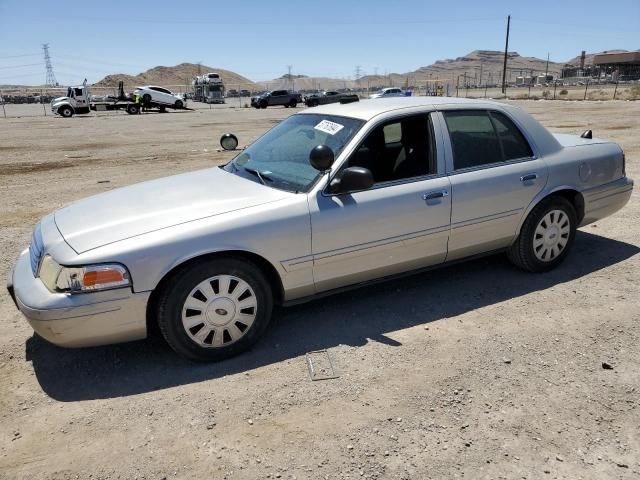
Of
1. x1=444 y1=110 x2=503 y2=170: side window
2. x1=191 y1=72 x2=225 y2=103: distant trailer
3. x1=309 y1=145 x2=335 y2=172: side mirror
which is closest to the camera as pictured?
x1=309 y1=145 x2=335 y2=172: side mirror

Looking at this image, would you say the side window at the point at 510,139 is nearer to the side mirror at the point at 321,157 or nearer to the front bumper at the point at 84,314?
the side mirror at the point at 321,157

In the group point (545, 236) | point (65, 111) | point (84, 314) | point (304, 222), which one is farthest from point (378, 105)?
point (65, 111)

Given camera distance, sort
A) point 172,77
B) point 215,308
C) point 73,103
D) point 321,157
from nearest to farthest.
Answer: point 215,308 < point 321,157 < point 73,103 < point 172,77

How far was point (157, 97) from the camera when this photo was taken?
39312 millimetres

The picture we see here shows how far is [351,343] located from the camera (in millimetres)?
3541

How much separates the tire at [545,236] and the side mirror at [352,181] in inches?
70.0

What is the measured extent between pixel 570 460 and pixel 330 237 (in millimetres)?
1883

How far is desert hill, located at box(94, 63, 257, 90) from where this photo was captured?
139250mm

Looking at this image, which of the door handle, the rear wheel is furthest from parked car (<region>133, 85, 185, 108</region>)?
the door handle

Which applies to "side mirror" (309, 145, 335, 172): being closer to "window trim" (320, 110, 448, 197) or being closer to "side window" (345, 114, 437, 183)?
"window trim" (320, 110, 448, 197)

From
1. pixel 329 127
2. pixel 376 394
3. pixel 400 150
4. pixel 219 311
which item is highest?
pixel 329 127

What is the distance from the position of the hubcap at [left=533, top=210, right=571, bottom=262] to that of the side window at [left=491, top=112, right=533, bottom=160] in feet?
2.01

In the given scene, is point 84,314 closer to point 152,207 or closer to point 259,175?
point 152,207

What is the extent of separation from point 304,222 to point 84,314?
1.44 m
